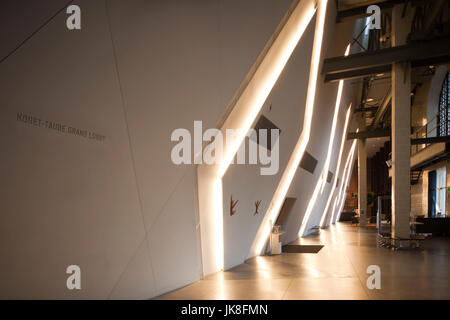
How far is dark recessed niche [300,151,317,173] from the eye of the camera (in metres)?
12.1

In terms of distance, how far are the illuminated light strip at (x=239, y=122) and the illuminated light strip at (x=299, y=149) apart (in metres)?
1.47

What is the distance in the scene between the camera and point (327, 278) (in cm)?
674

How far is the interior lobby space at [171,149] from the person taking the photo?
3.07 meters

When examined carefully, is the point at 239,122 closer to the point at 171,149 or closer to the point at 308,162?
the point at 171,149

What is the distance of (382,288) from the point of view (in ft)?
19.4

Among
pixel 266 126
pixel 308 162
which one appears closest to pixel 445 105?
pixel 308 162

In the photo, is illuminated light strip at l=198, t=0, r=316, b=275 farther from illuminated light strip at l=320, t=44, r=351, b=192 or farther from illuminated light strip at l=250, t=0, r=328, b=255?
illuminated light strip at l=320, t=44, r=351, b=192

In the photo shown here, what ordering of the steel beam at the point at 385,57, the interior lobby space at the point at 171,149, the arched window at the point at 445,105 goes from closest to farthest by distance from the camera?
Result: the interior lobby space at the point at 171,149, the steel beam at the point at 385,57, the arched window at the point at 445,105

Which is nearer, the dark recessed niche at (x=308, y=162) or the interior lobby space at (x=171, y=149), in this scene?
the interior lobby space at (x=171, y=149)

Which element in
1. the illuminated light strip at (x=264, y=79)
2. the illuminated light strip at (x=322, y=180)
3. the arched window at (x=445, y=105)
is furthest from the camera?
the arched window at (x=445, y=105)

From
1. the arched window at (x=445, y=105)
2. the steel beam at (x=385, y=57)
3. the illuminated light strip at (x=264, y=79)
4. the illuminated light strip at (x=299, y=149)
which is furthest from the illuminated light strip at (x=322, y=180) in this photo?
the arched window at (x=445, y=105)

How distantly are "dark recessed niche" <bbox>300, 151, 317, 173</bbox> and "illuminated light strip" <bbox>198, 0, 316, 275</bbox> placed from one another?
505cm

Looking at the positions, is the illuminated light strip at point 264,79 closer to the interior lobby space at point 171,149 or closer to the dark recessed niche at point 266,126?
the interior lobby space at point 171,149

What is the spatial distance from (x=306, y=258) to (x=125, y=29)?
306 inches
